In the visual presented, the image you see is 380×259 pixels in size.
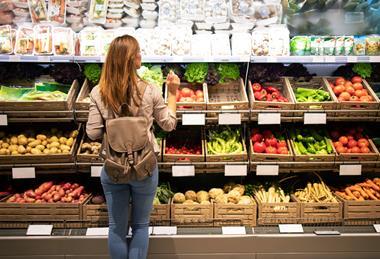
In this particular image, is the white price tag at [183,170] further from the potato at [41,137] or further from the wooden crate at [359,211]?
the wooden crate at [359,211]

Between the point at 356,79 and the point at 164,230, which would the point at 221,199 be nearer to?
the point at 164,230

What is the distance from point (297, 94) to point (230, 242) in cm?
139

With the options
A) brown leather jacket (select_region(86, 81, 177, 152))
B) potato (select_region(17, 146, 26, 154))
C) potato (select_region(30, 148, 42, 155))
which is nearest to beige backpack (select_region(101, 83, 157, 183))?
brown leather jacket (select_region(86, 81, 177, 152))

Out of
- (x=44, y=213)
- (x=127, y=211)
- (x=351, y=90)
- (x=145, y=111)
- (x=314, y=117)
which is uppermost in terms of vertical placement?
(x=351, y=90)

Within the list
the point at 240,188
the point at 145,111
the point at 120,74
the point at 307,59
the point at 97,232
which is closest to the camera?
the point at 120,74

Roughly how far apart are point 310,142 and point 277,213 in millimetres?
694

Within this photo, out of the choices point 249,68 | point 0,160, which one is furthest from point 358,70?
point 0,160

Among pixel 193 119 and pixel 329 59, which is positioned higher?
pixel 329 59

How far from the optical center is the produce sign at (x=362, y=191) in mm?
3631

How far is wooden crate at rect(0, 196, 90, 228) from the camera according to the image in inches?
136

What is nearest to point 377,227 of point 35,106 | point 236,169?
point 236,169

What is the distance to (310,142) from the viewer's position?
373cm

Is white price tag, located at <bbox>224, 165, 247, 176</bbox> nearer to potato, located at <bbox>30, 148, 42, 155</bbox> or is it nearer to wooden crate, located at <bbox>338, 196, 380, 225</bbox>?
wooden crate, located at <bbox>338, 196, 380, 225</bbox>

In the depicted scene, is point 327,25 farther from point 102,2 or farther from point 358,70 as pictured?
point 102,2
